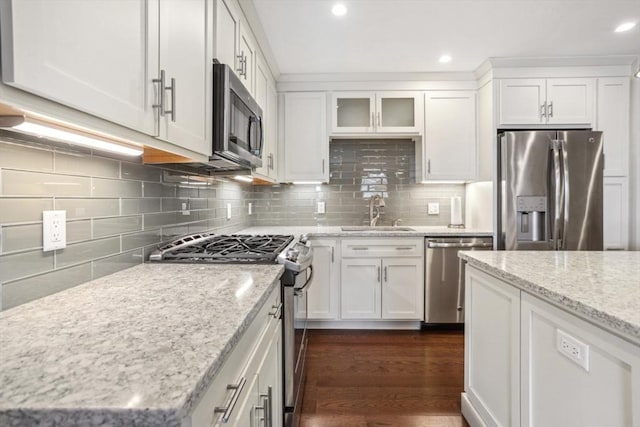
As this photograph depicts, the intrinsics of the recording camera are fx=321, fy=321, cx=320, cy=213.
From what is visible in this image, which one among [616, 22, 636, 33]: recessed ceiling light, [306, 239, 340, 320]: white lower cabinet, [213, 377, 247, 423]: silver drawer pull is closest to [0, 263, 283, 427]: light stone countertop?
[213, 377, 247, 423]: silver drawer pull

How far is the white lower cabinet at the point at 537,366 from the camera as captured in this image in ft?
2.73

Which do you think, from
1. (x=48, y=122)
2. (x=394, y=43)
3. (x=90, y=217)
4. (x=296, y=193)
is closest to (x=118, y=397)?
(x=48, y=122)

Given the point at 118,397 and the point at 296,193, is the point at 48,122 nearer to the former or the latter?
the point at 118,397

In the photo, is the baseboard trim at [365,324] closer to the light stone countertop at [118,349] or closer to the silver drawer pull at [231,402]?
the light stone countertop at [118,349]

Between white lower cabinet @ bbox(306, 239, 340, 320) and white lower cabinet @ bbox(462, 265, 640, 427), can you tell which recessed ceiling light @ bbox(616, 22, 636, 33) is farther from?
white lower cabinet @ bbox(306, 239, 340, 320)

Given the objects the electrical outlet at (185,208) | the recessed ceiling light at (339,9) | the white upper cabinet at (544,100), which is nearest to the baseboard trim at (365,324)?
the electrical outlet at (185,208)

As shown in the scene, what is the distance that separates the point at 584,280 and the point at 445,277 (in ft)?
5.70

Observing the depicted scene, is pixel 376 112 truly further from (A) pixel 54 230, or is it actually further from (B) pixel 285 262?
(A) pixel 54 230

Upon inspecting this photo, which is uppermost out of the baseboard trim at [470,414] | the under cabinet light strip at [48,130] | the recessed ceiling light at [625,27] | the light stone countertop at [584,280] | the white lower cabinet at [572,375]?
the recessed ceiling light at [625,27]

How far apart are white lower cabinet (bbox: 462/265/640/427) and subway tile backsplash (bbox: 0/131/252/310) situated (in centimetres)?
156

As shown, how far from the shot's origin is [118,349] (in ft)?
1.98

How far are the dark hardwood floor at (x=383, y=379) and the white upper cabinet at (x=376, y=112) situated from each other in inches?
75.0

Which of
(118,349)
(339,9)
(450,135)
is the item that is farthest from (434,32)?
(118,349)

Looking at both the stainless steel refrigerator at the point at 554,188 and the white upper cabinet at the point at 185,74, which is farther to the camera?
the stainless steel refrigerator at the point at 554,188
